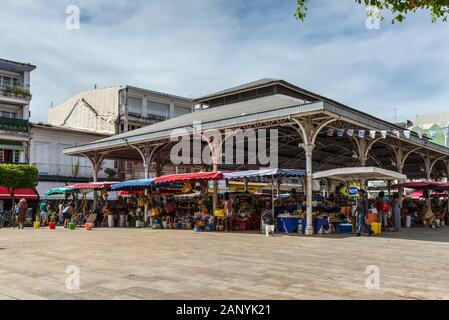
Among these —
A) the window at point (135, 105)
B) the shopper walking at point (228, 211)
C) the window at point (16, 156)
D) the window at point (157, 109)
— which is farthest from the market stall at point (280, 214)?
the window at point (157, 109)

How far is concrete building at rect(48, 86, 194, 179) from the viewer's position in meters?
39.7

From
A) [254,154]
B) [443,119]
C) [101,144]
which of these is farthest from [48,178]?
[443,119]

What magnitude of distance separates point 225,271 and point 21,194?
25.2m

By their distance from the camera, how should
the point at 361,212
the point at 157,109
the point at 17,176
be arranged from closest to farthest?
the point at 361,212, the point at 17,176, the point at 157,109

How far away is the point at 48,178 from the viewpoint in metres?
33.8

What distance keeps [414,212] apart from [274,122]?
11.3 m

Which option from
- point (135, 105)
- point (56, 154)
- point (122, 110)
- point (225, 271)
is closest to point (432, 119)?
point (135, 105)

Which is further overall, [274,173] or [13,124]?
[13,124]

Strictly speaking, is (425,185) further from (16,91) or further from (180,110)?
(16,91)

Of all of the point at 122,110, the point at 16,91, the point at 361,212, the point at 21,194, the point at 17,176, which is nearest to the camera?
the point at 361,212

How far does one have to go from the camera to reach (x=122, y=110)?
40.0 meters

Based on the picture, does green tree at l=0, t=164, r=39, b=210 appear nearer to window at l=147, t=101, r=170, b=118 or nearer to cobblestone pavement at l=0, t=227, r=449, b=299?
cobblestone pavement at l=0, t=227, r=449, b=299

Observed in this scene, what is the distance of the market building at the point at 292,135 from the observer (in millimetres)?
15977
